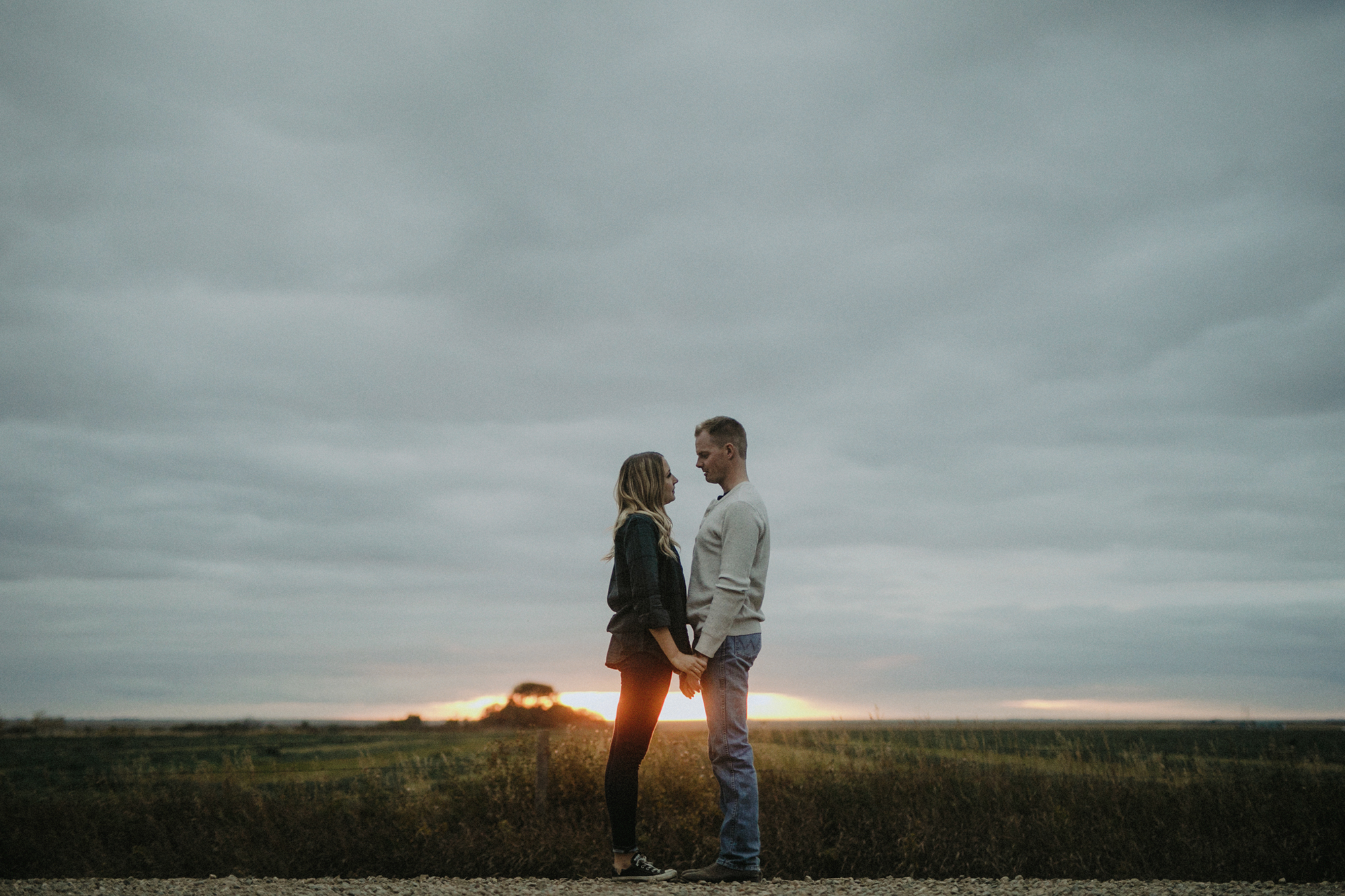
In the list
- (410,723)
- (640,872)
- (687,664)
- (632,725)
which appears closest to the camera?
(687,664)

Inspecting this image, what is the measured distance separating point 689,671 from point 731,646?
302 mm

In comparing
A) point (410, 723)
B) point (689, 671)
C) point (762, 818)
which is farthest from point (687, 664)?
Answer: point (410, 723)

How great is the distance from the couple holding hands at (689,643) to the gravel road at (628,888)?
287mm

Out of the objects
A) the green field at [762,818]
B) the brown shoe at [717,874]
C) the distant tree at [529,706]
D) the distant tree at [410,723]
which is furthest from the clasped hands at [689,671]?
the distant tree at [410,723]

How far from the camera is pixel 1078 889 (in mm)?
5109

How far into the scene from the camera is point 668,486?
5062 mm

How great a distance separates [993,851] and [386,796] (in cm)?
605

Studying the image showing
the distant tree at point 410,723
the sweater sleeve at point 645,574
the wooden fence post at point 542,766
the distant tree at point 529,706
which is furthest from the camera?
the distant tree at point 410,723

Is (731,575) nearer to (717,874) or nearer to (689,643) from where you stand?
(689,643)

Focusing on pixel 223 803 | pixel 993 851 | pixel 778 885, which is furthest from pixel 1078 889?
pixel 223 803

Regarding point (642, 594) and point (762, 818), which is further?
point (762, 818)

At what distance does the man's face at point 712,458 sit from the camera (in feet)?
16.9

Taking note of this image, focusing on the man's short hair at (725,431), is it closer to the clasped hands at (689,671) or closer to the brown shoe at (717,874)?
the clasped hands at (689,671)

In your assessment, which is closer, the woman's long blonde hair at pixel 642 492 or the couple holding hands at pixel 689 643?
the couple holding hands at pixel 689 643
